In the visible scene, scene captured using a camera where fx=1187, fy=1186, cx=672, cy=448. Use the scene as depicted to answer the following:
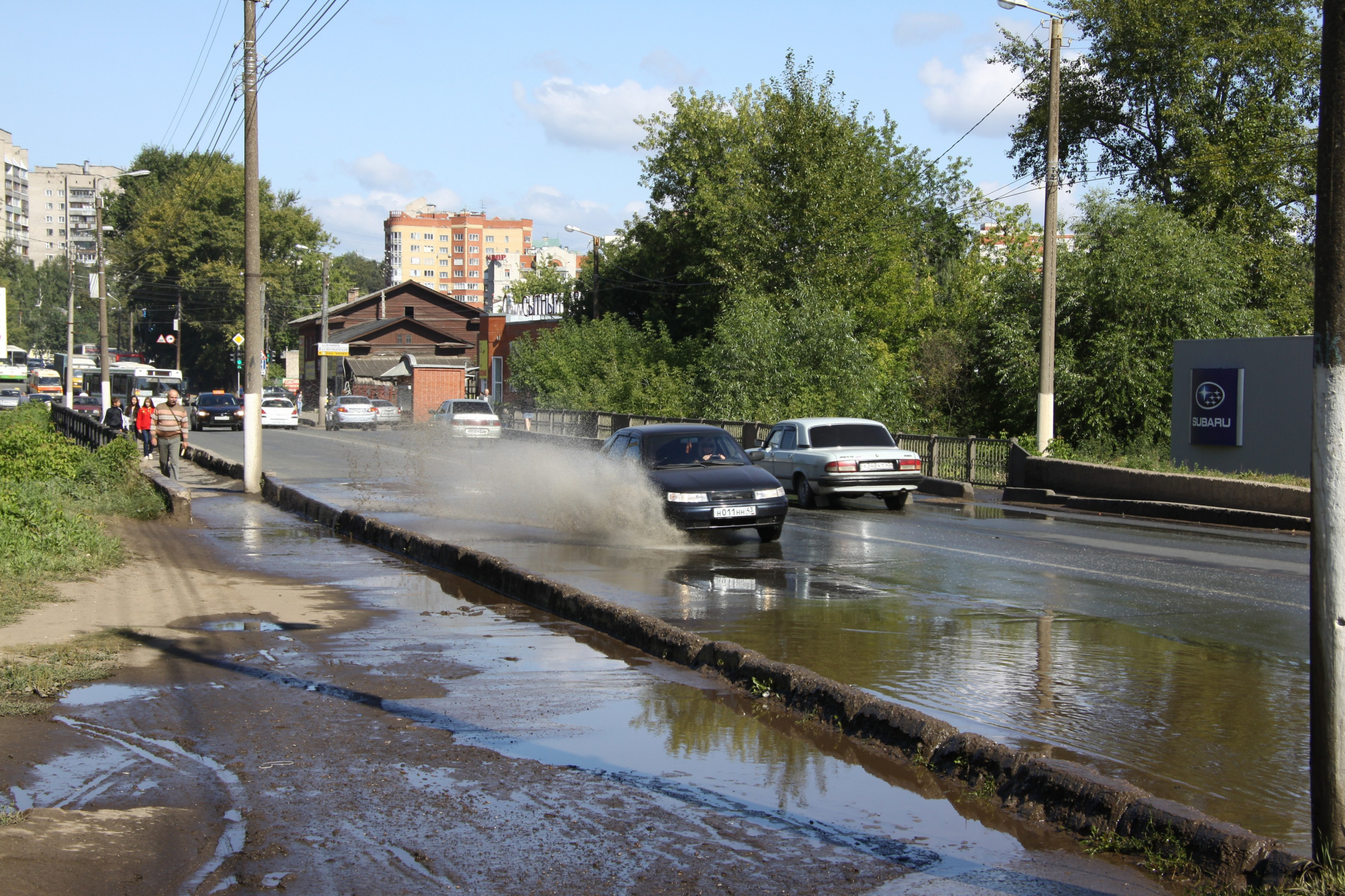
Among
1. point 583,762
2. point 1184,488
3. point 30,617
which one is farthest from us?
point 1184,488

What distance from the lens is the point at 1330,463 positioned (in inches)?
164

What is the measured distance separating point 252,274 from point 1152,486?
17.0 metres

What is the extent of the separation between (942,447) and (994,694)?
20164 millimetres

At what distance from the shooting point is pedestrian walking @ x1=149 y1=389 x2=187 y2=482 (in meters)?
24.5

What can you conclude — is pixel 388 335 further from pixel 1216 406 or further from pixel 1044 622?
pixel 1044 622

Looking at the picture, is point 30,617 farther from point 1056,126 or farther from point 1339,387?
point 1056,126

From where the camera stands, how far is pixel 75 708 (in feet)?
22.5

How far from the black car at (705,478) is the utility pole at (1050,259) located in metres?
10.2

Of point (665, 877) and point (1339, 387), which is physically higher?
point (1339, 387)

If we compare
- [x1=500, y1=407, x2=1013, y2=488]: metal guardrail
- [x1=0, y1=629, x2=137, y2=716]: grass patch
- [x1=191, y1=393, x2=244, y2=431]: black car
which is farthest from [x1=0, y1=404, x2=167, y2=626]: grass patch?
[x1=191, y1=393, x2=244, y2=431]: black car

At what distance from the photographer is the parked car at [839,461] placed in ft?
67.1

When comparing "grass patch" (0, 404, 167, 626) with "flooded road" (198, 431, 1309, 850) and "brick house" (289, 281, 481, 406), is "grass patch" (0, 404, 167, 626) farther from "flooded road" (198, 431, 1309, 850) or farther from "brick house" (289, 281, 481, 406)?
"brick house" (289, 281, 481, 406)

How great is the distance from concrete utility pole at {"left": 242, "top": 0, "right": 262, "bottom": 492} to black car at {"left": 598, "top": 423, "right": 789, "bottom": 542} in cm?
882

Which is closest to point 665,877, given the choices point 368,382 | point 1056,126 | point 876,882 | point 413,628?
point 876,882
